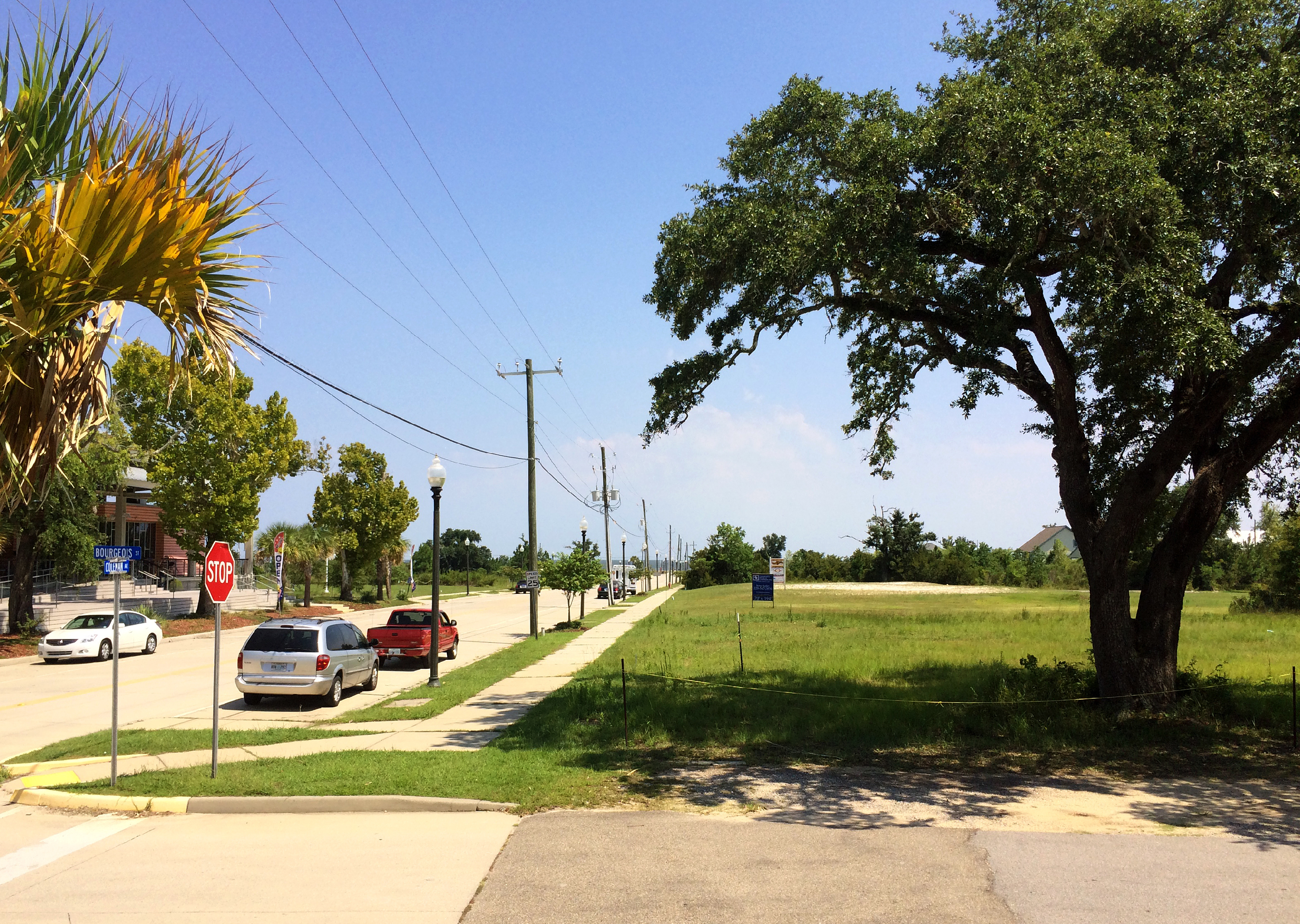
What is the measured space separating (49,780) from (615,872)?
721cm

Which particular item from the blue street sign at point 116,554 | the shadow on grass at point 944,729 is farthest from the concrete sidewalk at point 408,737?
the blue street sign at point 116,554

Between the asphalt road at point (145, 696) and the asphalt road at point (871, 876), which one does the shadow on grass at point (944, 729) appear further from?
the asphalt road at point (145, 696)

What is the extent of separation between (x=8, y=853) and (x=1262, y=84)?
16.3 m

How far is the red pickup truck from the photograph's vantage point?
23.5 m

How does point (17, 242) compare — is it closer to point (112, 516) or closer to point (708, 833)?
point (708, 833)

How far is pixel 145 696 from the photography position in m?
18.4

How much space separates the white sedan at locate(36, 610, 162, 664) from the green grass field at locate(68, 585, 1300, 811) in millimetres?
14696

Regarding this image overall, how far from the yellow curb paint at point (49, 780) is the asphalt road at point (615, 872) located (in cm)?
121

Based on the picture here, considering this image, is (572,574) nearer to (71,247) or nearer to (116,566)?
(116,566)

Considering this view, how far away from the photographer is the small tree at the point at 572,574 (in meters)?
39.2

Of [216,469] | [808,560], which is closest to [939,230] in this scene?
[216,469]

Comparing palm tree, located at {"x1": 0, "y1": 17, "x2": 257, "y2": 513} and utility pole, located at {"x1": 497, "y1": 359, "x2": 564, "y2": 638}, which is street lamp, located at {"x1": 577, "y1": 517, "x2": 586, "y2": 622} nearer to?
utility pole, located at {"x1": 497, "y1": 359, "x2": 564, "y2": 638}

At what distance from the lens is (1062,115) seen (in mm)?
12227

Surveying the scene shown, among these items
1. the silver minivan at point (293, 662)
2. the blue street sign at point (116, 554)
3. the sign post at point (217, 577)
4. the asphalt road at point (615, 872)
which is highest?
the blue street sign at point (116, 554)
